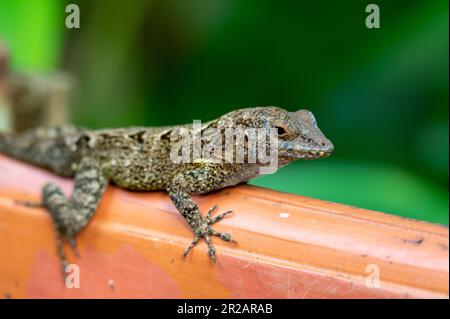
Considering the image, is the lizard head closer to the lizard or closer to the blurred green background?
the lizard

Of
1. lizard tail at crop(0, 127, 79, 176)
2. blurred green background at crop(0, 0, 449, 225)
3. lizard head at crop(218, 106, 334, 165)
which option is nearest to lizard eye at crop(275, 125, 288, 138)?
lizard head at crop(218, 106, 334, 165)

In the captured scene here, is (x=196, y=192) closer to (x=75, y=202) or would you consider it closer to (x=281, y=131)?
(x=281, y=131)

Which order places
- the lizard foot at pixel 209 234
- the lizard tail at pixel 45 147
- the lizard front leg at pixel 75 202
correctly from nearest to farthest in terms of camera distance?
1. the lizard foot at pixel 209 234
2. the lizard front leg at pixel 75 202
3. the lizard tail at pixel 45 147

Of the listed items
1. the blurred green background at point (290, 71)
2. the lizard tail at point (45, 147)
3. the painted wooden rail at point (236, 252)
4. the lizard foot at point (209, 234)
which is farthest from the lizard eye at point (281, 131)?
the lizard tail at point (45, 147)

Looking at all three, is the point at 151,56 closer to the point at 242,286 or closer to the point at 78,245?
the point at 78,245

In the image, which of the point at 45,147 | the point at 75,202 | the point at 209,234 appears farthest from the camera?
the point at 45,147

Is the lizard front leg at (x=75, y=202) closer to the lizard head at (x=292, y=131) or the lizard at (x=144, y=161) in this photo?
the lizard at (x=144, y=161)

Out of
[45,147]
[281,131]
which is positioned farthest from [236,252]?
[45,147]
